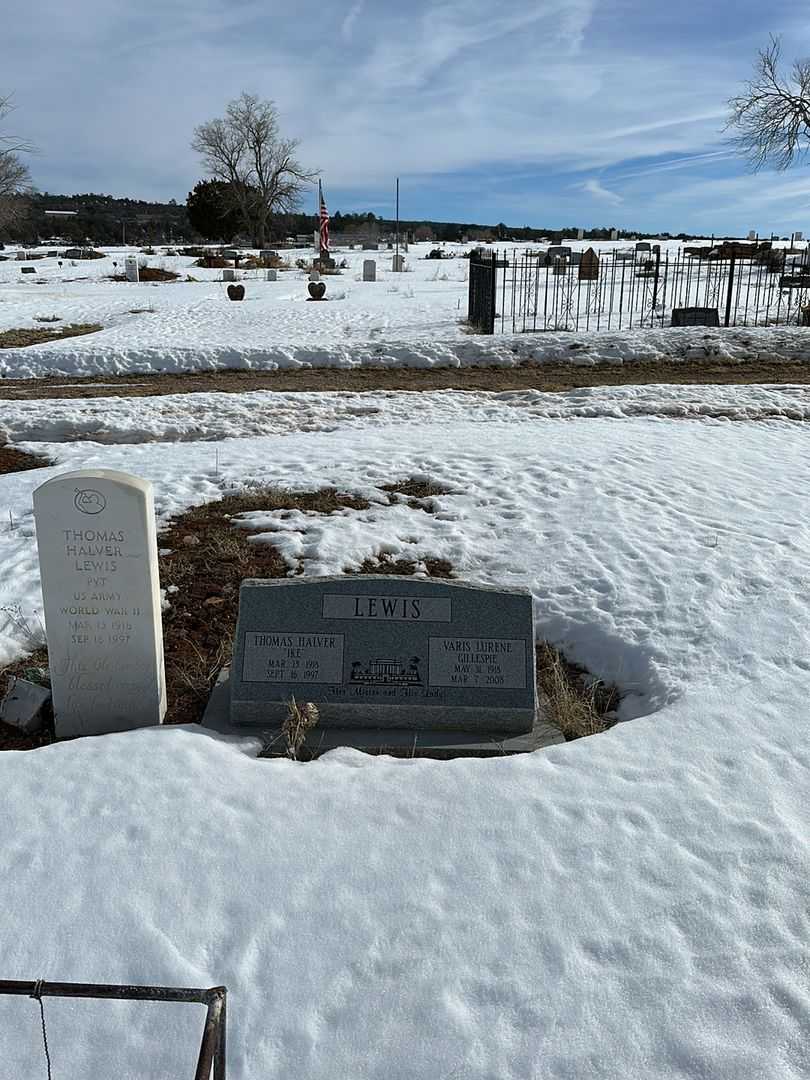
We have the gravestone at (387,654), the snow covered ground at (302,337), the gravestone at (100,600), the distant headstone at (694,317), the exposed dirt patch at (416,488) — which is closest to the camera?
the gravestone at (100,600)

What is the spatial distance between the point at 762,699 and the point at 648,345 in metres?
13.8

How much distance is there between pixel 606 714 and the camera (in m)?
4.55

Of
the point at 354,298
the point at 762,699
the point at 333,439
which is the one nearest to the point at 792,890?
the point at 762,699

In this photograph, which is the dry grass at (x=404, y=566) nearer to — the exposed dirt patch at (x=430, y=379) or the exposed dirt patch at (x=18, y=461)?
the exposed dirt patch at (x=18, y=461)

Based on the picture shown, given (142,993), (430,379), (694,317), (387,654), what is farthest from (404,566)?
(694,317)

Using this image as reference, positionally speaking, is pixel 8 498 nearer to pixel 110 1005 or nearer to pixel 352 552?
pixel 352 552

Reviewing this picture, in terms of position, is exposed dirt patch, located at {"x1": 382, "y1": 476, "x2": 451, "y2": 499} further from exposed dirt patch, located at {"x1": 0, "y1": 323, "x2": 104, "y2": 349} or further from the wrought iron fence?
exposed dirt patch, located at {"x1": 0, "y1": 323, "x2": 104, "y2": 349}

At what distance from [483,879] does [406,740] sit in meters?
1.16

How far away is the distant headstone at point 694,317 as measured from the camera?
20.0 metres

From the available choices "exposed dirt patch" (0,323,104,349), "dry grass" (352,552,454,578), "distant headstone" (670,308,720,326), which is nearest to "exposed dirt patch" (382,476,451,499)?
"dry grass" (352,552,454,578)

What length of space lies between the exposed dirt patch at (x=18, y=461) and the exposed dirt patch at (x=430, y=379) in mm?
4103

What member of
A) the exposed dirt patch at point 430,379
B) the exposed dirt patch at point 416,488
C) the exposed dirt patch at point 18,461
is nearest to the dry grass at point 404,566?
the exposed dirt patch at point 416,488

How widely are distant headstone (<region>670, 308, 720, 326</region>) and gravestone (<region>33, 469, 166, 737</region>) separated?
18310 millimetres

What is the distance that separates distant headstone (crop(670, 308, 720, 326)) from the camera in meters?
20.0
